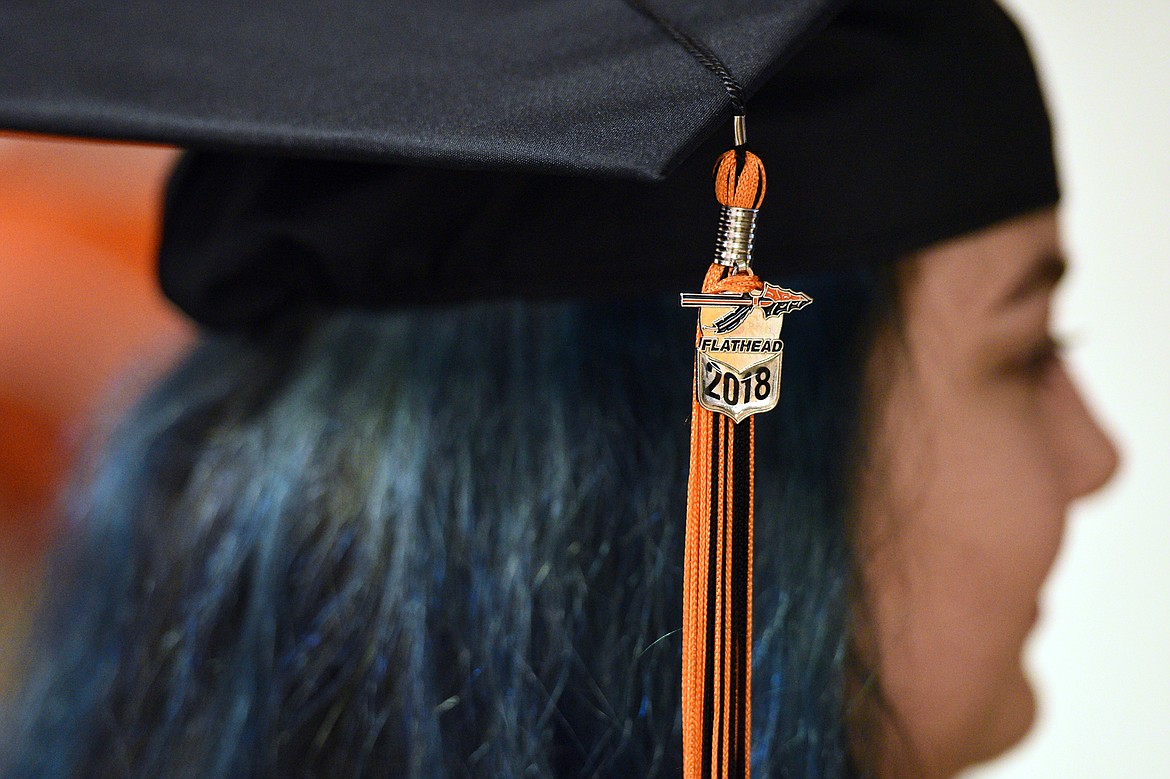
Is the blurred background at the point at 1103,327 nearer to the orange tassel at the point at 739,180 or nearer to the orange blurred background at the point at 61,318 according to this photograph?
the orange blurred background at the point at 61,318

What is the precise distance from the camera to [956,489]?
659 mm

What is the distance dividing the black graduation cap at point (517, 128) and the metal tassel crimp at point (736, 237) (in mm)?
44

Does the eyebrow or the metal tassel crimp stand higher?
the eyebrow

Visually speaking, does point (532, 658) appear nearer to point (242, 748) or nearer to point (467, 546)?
point (467, 546)

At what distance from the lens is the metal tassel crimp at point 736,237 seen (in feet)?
1.50

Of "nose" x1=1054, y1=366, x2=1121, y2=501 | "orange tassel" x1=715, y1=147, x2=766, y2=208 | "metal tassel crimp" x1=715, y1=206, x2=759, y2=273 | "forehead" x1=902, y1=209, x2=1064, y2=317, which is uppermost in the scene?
"forehead" x1=902, y1=209, x2=1064, y2=317

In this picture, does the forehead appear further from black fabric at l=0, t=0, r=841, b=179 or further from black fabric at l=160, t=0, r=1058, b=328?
black fabric at l=0, t=0, r=841, b=179

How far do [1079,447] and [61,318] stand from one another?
116cm

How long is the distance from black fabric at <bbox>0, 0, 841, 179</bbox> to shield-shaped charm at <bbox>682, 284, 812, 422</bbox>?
0.08 metres

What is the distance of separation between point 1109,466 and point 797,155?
1.54 feet

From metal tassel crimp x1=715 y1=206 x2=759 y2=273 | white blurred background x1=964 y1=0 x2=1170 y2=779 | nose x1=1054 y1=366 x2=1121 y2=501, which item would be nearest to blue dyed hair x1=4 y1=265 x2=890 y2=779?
metal tassel crimp x1=715 y1=206 x2=759 y2=273

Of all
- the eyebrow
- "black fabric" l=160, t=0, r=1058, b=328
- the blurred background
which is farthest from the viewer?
the blurred background

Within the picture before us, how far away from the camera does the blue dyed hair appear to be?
578mm

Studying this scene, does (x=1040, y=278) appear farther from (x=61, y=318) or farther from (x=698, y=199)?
(x=61, y=318)
